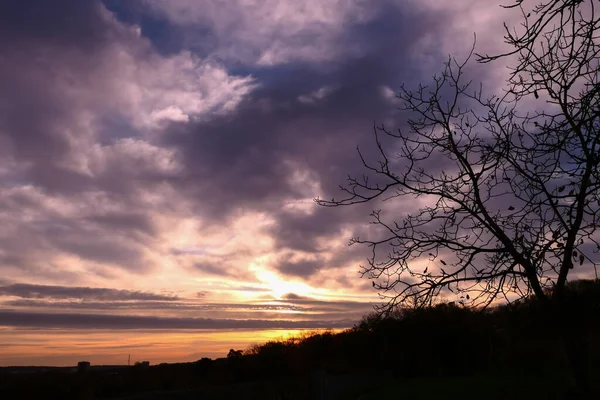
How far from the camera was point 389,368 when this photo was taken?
3075cm

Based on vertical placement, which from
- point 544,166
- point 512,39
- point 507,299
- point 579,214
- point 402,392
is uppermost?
point 512,39

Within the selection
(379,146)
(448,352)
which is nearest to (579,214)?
(379,146)

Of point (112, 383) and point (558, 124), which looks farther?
point (112, 383)

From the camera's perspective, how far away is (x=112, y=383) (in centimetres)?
1812

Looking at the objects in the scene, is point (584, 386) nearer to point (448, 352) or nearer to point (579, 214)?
point (579, 214)

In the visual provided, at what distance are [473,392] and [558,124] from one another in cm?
1434

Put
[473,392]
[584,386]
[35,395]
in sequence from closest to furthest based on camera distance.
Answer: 1. [584,386]
2. [35,395]
3. [473,392]

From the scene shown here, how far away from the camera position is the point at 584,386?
660 centimetres

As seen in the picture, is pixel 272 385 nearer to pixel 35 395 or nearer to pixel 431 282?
pixel 35 395

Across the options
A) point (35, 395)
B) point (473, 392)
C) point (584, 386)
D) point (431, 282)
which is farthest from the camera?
point (473, 392)

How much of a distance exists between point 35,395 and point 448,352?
24446mm

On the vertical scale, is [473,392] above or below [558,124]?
below

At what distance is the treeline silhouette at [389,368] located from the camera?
12695mm

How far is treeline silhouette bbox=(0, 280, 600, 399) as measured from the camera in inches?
500
